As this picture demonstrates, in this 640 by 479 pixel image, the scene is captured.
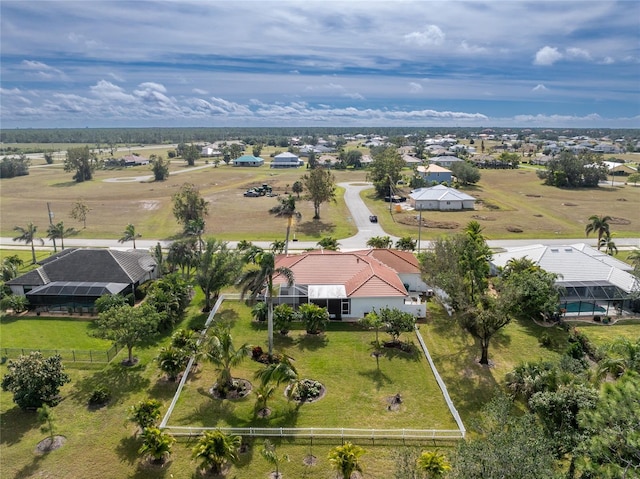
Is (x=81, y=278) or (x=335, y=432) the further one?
(x=81, y=278)

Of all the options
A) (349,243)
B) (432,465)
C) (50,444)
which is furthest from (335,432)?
(349,243)

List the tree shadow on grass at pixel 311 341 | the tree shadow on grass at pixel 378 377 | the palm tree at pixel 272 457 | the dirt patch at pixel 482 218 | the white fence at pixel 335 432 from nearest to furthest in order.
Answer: the palm tree at pixel 272 457 → the white fence at pixel 335 432 → the tree shadow on grass at pixel 378 377 → the tree shadow on grass at pixel 311 341 → the dirt patch at pixel 482 218

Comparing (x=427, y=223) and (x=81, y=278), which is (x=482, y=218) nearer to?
(x=427, y=223)

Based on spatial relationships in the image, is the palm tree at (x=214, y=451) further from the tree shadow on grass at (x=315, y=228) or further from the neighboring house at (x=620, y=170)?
the neighboring house at (x=620, y=170)

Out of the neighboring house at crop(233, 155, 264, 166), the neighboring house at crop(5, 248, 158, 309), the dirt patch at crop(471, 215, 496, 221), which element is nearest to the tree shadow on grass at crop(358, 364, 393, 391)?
the neighboring house at crop(5, 248, 158, 309)

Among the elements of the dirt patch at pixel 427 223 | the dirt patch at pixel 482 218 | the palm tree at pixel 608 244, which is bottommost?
the dirt patch at pixel 427 223

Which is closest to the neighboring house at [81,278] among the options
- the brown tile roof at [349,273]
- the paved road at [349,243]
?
the brown tile roof at [349,273]

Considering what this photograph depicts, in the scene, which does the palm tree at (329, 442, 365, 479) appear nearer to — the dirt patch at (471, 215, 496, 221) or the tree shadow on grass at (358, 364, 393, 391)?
the tree shadow on grass at (358, 364, 393, 391)
